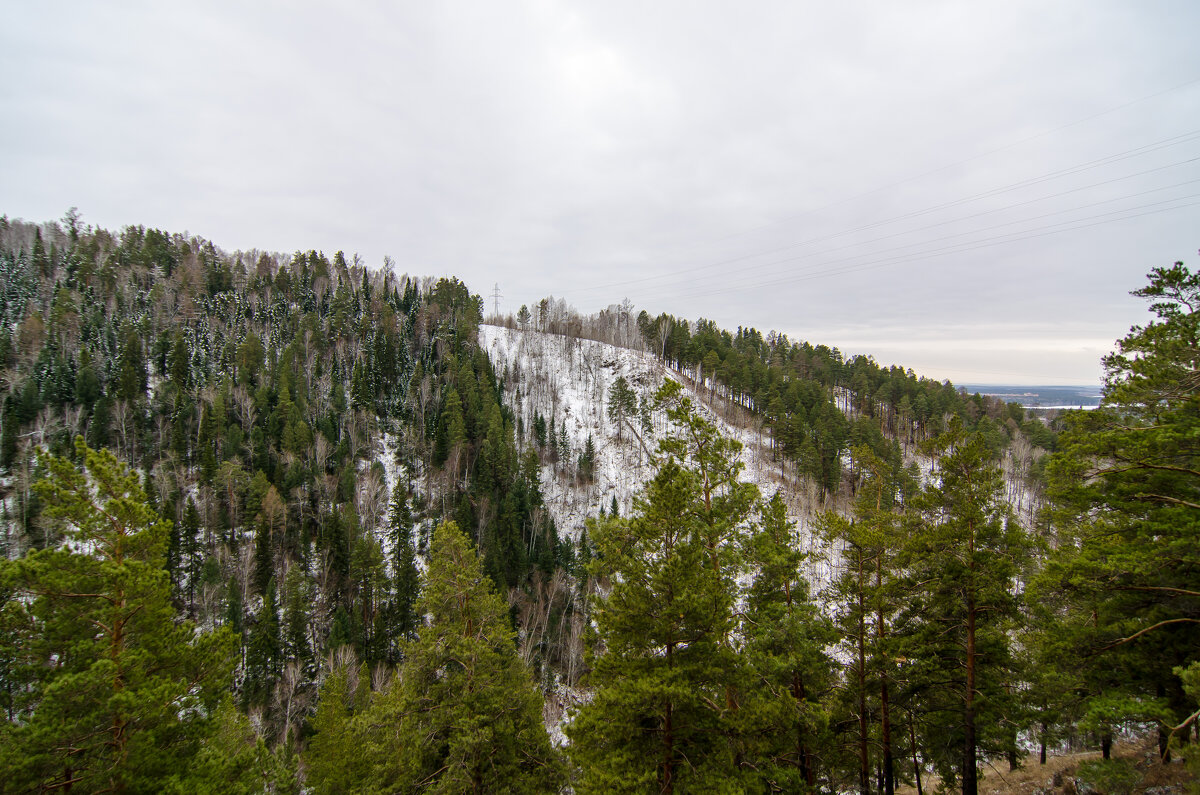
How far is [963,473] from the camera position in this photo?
1102cm

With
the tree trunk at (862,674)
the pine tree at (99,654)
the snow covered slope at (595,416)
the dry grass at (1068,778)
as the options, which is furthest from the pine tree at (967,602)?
the snow covered slope at (595,416)

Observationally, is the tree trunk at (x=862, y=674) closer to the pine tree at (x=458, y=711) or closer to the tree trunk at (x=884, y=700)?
the tree trunk at (x=884, y=700)

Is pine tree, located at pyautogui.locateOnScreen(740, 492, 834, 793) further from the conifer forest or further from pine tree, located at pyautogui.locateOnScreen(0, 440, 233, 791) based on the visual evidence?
pine tree, located at pyautogui.locateOnScreen(0, 440, 233, 791)

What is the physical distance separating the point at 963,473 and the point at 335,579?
45940 millimetres

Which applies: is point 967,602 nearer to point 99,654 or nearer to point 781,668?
point 781,668

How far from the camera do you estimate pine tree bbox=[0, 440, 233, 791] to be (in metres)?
6.10

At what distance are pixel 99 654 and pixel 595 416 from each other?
66465mm

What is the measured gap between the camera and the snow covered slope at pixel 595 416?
56812 millimetres

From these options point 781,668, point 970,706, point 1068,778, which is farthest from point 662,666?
point 1068,778

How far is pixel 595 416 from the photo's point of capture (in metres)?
72.8

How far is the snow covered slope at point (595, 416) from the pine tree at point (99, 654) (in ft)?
127

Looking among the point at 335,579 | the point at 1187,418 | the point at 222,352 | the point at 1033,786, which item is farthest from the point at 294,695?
the point at 222,352

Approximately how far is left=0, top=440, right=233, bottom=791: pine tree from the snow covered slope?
3868 cm

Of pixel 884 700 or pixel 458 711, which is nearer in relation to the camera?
pixel 458 711
